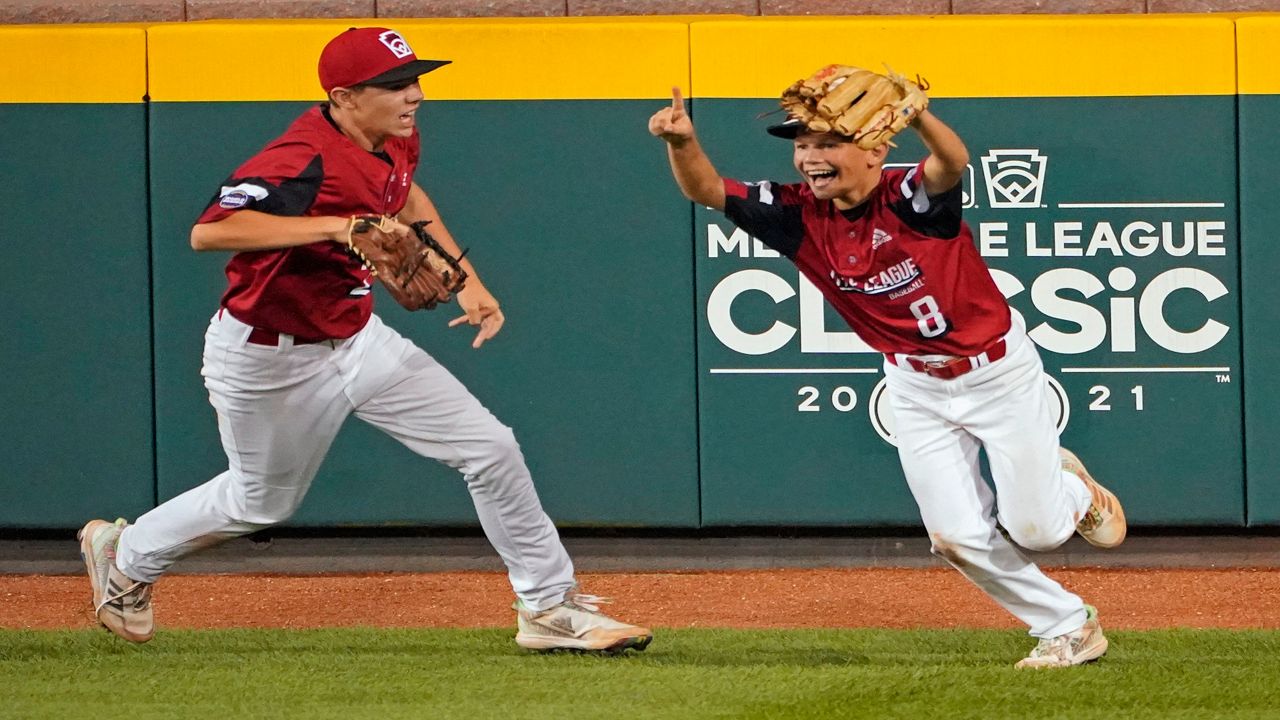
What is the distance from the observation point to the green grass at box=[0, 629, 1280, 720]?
367cm

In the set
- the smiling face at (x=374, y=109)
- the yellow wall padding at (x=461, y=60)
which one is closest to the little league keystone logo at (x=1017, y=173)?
the yellow wall padding at (x=461, y=60)

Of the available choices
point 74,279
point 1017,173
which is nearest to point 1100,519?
point 1017,173

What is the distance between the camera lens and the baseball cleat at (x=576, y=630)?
429 cm

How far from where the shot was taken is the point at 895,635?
15.4ft

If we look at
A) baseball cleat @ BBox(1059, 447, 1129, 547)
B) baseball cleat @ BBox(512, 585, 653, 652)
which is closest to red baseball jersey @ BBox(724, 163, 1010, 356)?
baseball cleat @ BBox(1059, 447, 1129, 547)

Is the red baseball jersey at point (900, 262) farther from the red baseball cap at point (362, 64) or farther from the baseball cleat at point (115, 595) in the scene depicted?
the baseball cleat at point (115, 595)

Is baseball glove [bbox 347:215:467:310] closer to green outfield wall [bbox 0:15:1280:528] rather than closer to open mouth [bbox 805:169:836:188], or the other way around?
open mouth [bbox 805:169:836:188]

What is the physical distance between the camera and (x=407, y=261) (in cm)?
388

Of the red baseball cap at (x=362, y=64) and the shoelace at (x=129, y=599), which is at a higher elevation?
the red baseball cap at (x=362, y=64)

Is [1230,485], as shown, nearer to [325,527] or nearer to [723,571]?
[723,571]

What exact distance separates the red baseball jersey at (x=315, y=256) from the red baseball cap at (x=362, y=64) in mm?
142

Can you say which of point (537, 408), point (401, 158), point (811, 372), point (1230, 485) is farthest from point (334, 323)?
point (1230, 485)

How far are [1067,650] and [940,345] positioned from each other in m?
0.83

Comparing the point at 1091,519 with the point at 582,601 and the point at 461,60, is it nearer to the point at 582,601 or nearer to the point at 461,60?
the point at 582,601
